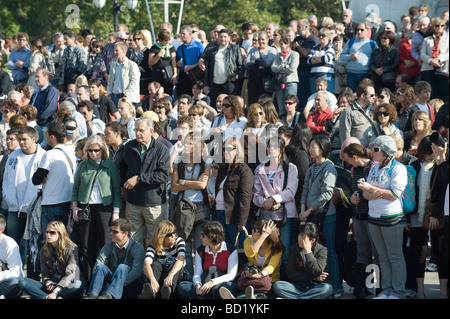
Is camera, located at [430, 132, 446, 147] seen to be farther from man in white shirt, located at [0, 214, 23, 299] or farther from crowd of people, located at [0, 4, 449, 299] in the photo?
man in white shirt, located at [0, 214, 23, 299]

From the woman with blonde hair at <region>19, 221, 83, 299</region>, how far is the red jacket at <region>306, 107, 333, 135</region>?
3843 millimetres

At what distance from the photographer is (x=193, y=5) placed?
32750mm

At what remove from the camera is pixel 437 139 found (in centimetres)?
720

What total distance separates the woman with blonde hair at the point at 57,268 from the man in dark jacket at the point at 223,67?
5181mm

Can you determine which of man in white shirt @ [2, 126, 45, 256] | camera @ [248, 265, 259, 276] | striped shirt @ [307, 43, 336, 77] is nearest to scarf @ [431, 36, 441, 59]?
striped shirt @ [307, 43, 336, 77]

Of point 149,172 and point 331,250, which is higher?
point 149,172

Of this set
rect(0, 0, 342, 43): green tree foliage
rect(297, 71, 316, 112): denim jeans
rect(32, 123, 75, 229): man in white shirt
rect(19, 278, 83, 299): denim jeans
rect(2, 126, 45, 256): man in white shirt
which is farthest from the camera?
rect(0, 0, 342, 43): green tree foliage

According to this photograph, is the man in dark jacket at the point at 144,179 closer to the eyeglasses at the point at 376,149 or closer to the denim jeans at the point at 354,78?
the eyeglasses at the point at 376,149

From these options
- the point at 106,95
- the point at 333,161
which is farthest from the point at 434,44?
the point at 106,95

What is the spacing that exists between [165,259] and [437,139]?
3051 mm

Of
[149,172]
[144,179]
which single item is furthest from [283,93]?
[144,179]

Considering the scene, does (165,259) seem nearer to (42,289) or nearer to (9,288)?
(42,289)

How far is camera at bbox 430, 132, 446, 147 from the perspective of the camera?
7120 millimetres
